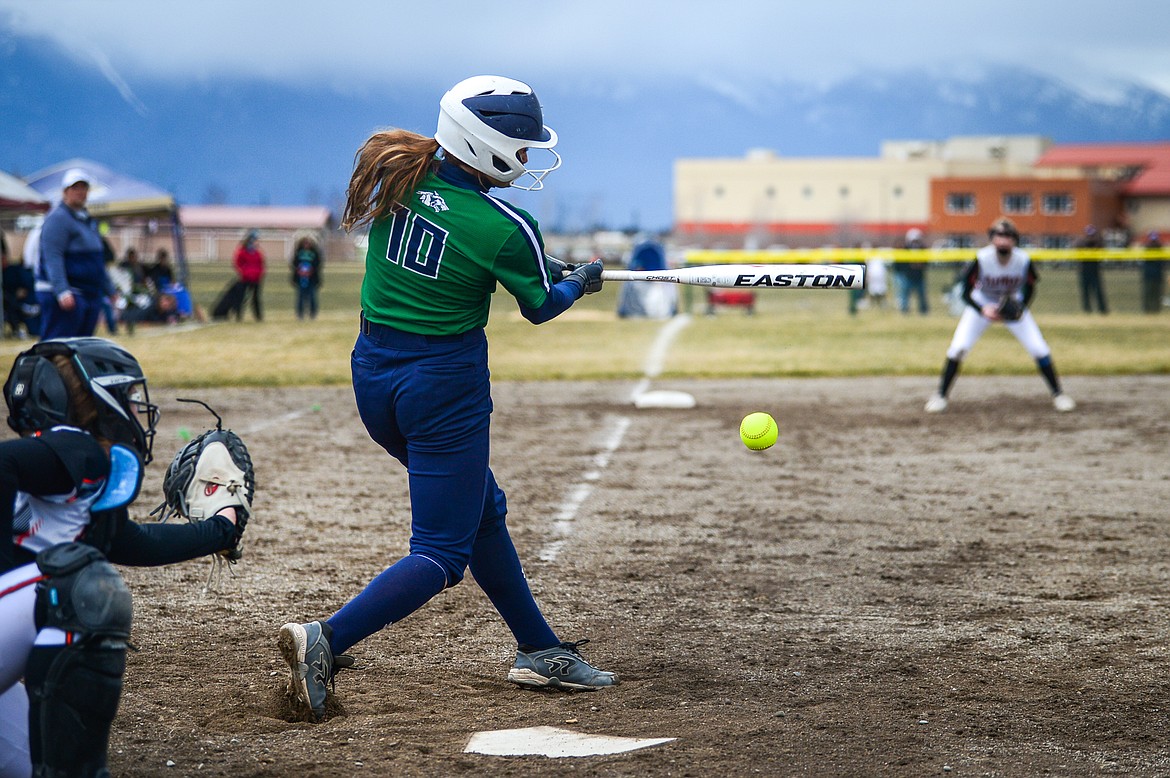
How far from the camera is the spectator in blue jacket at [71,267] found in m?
10.8

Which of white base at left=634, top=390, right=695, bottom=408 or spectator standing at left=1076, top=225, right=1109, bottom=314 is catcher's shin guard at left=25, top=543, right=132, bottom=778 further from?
spectator standing at left=1076, top=225, right=1109, bottom=314

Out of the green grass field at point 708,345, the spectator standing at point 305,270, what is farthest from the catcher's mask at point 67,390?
the spectator standing at point 305,270

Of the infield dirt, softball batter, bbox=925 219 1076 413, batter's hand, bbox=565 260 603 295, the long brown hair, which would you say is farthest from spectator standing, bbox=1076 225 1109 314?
the long brown hair

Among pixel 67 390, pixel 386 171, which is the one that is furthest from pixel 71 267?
pixel 67 390

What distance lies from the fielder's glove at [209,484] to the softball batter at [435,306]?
523mm

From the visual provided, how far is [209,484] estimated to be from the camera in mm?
3570

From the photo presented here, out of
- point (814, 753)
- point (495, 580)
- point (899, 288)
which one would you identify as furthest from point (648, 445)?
point (899, 288)

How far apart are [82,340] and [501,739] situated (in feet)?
5.84

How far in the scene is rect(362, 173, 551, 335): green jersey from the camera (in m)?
3.86

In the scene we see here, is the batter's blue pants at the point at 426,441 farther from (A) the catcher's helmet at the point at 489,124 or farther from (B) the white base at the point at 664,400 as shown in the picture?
(B) the white base at the point at 664,400

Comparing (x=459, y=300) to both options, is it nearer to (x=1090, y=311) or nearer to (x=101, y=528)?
(x=101, y=528)

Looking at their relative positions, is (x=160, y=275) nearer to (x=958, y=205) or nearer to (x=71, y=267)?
(x=71, y=267)

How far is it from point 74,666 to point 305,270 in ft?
79.4

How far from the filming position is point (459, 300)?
→ 395cm
